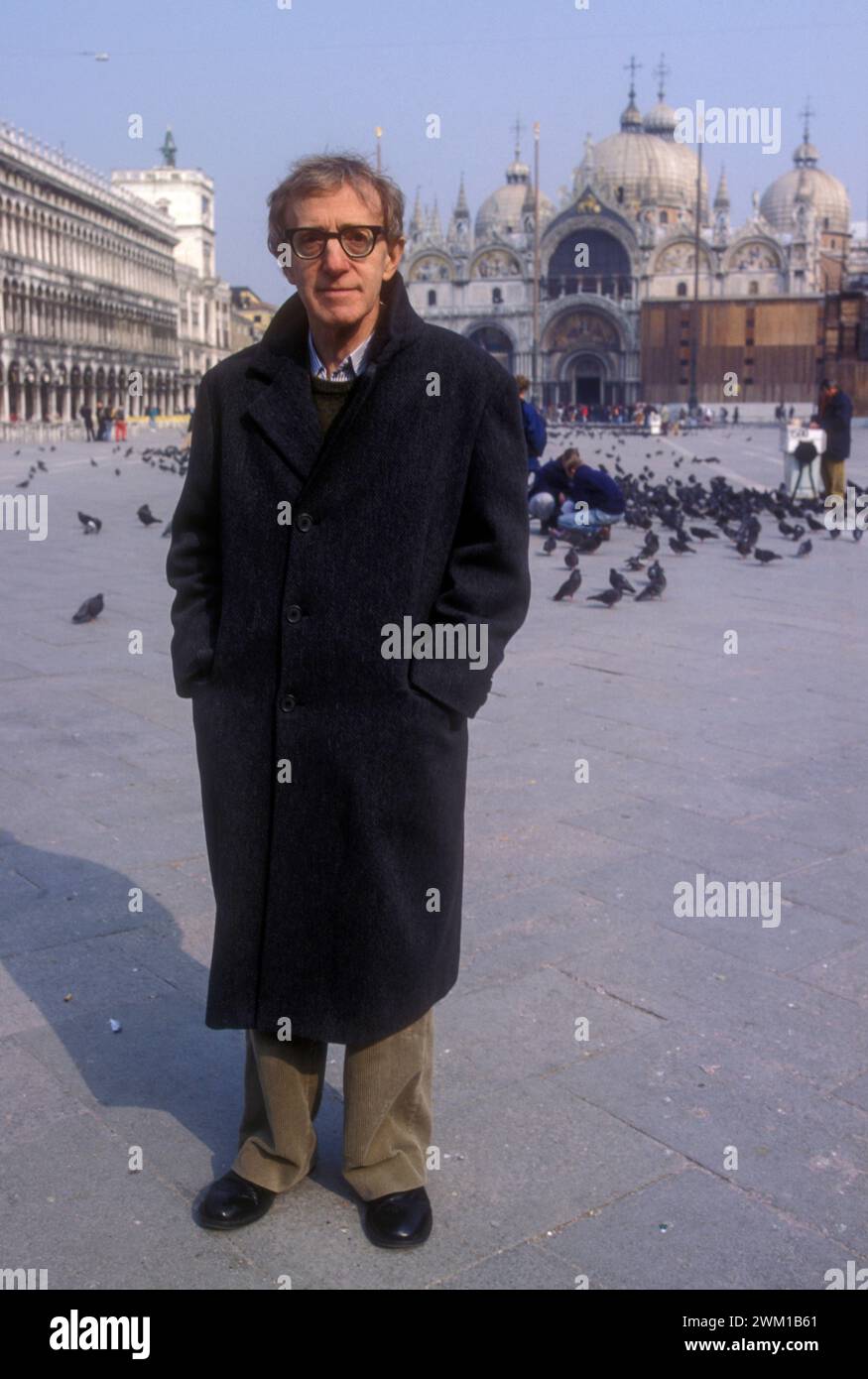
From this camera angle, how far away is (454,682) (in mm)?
2139

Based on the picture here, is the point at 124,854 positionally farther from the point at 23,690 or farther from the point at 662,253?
the point at 662,253

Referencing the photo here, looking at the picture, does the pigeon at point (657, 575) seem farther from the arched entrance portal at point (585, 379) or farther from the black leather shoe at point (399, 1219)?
the arched entrance portal at point (585, 379)

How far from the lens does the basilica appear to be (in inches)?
2746

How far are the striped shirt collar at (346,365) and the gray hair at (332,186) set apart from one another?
6.2 inches

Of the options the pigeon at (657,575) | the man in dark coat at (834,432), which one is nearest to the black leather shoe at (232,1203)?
the pigeon at (657,575)

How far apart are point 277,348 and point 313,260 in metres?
0.17

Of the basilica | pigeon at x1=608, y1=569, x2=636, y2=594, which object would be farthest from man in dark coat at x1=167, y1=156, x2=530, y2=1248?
the basilica

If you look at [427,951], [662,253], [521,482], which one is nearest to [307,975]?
[427,951]

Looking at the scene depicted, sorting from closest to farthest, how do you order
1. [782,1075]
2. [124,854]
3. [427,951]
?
[427,951] → [782,1075] → [124,854]

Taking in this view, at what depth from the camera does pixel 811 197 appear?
3339 inches

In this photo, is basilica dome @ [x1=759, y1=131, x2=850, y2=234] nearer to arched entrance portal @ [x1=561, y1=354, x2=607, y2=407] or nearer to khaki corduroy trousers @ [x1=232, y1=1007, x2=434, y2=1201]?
arched entrance portal @ [x1=561, y1=354, x2=607, y2=407]

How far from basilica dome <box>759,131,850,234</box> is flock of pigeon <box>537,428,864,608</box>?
249 feet

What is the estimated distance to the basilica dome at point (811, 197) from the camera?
8612cm

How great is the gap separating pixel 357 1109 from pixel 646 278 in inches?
3127
